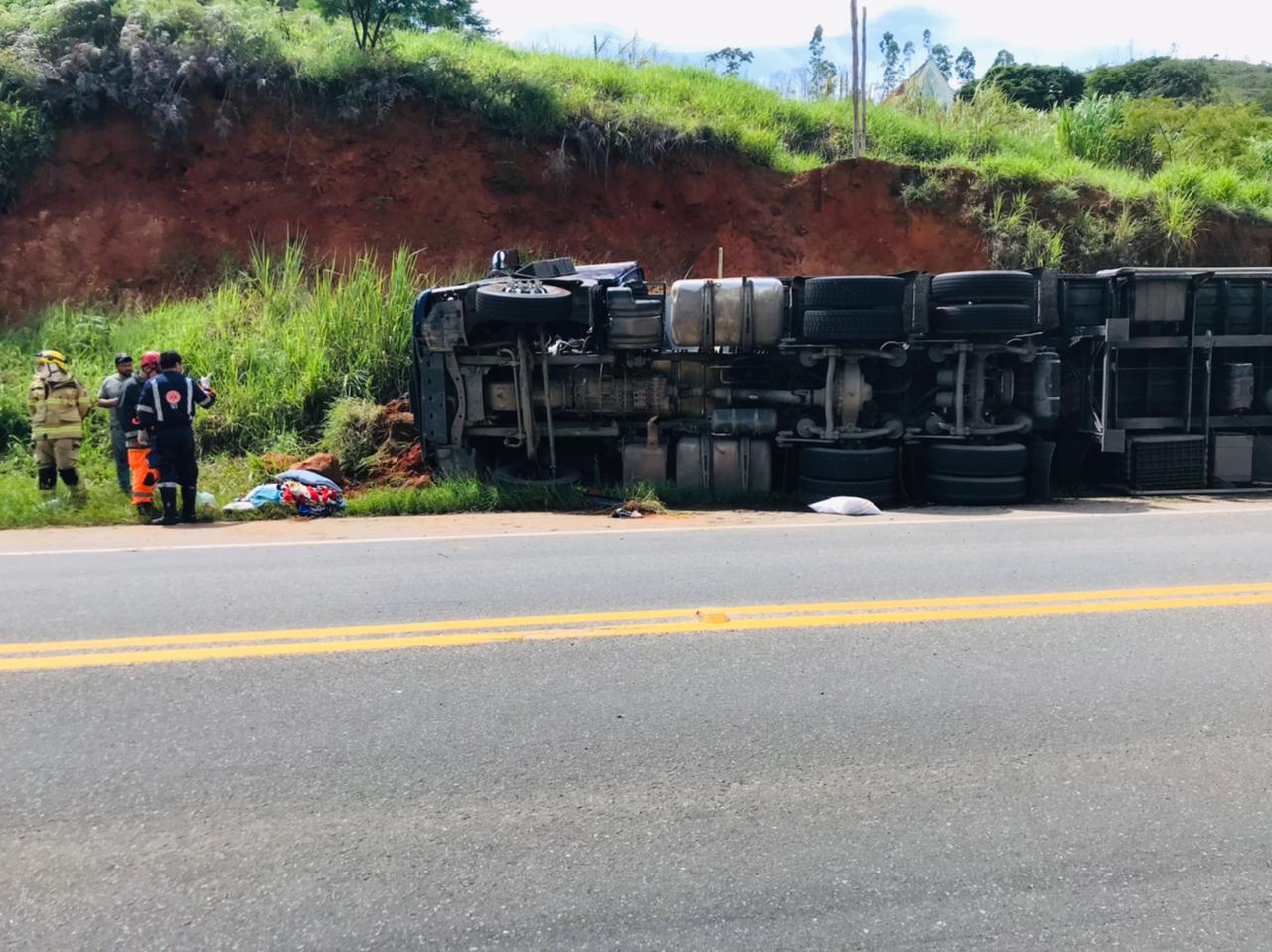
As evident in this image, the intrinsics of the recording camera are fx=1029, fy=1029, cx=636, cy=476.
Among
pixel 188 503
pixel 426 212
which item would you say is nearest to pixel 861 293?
pixel 188 503

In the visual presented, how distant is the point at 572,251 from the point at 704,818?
16.6 metres

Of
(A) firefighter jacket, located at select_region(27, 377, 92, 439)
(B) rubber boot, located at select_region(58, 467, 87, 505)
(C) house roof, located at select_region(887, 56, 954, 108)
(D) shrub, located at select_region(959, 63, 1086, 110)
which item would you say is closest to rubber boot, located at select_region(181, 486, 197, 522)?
(B) rubber boot, located at select_region(58, 467, 87, 505)

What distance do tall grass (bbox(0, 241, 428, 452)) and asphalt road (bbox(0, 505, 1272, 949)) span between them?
7.40 meters

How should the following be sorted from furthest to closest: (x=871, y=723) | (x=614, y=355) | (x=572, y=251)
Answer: (x=572, y=251) → (x=614, y=355) → (x=871, y=723)

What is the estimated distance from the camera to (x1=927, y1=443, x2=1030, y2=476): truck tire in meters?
10.6

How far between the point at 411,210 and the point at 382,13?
4116mm

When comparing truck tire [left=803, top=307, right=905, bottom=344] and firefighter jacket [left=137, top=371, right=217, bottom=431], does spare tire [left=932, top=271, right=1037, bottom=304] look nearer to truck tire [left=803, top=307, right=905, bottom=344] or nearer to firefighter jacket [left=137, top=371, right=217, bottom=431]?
truck tire [left=803, top=307, right=905, bottom=344]

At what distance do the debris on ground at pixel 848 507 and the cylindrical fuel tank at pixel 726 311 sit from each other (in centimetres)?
185

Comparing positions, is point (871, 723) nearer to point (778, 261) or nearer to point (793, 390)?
point (793, 390)

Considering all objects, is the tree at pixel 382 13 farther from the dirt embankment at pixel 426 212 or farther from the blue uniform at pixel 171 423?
the blue uniform at pixel 171 423

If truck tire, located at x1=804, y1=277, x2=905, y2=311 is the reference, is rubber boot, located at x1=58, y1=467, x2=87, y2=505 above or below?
below

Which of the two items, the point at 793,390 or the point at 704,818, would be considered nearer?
the point at 704,818

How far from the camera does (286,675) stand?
15.9 feet

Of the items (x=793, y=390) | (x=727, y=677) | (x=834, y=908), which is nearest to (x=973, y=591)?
(x=727, y=677)
